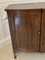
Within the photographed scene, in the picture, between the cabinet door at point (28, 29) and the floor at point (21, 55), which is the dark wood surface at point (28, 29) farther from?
the floor at point (21, 55)

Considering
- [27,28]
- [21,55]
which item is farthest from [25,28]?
[21,55]

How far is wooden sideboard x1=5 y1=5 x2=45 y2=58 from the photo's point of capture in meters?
1.80

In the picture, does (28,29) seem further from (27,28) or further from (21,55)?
(21,55)

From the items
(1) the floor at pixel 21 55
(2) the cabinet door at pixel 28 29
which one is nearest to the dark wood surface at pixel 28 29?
(2) the cabinet door at pixel 28 29

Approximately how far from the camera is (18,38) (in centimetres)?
205

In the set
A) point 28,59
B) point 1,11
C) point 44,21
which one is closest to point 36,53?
point 28,59

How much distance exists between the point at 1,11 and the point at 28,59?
113 cm

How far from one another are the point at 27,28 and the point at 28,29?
27mm

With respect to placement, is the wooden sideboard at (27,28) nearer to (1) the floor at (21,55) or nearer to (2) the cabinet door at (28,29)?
(2) the cabinet door at (28,29)

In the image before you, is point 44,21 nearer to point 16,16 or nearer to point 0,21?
point 16,16

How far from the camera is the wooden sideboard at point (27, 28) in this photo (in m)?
1.80

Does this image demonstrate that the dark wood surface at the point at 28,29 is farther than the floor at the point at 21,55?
No

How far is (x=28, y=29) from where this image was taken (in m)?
1.94

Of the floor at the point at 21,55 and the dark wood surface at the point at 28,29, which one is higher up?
the dark wood surface at the point at 28,29
